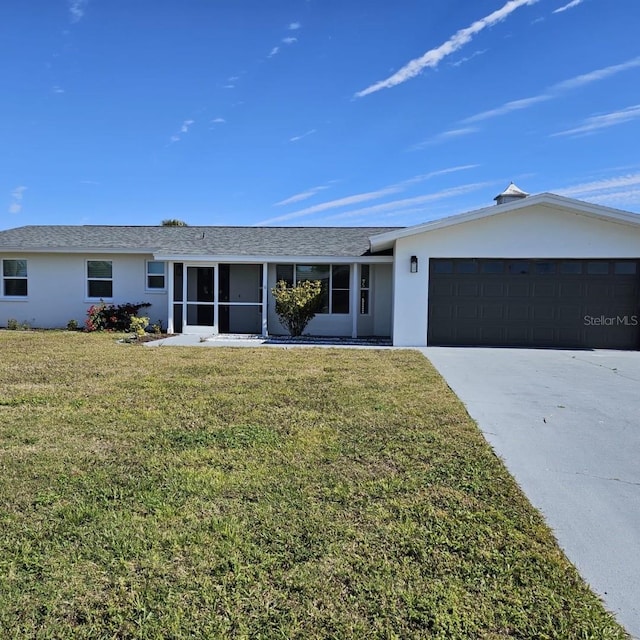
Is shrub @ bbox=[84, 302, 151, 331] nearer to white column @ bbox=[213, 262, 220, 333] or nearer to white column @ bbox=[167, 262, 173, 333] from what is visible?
white column @ bbox=[167, 262, 173, 333]

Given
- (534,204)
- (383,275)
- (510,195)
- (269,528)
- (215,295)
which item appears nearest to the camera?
(269,528)

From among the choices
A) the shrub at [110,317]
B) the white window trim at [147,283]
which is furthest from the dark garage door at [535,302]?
the shrub at [110,317]

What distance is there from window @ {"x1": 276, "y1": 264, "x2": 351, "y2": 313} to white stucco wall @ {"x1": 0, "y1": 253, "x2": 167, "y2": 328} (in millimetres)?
5093

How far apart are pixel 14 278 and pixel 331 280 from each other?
38.1 ft

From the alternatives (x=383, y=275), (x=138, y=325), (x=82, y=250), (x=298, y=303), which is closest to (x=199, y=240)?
(x=82, y=250)

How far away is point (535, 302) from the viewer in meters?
12.2

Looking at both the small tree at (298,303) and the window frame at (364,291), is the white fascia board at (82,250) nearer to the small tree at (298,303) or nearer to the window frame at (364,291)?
the small tree at (298,303)

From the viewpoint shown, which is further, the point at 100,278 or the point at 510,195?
the point at 510,195

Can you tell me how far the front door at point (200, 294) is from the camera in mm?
15469

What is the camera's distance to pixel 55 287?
15.8 meters

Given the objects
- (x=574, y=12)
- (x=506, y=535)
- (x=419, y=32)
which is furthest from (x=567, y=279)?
(x=506, y=535)

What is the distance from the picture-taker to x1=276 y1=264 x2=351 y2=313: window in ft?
48.3

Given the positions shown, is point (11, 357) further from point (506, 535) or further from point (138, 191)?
point (138, 191)

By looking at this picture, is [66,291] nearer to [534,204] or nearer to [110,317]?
[110,317]
